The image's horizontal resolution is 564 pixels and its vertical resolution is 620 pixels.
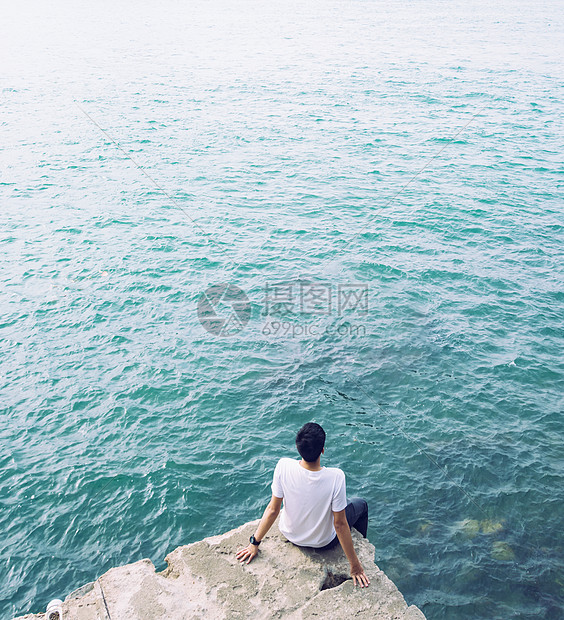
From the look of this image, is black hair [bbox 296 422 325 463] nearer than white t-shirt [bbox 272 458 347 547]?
Yes

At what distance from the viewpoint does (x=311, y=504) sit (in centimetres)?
686

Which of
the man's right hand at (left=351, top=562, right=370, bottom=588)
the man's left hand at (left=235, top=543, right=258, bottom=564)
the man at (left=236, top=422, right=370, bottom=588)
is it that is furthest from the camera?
the man's left hand at (left=235, top=543, right=258, bottom=564)

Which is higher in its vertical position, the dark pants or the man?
the man

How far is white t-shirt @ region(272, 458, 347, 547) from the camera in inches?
263

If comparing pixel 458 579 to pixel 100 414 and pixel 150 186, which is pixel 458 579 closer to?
pixel 100 414

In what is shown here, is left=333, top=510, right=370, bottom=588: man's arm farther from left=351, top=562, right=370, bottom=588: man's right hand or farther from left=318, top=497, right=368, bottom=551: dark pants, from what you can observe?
left=318, top=497, right=368, bottom=551: dark pants

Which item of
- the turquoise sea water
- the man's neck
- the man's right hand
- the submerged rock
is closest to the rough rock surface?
the man's right hand

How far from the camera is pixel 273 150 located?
96.8 ft

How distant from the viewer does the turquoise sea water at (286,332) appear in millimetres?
10109

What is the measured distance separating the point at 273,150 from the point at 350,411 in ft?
66.0

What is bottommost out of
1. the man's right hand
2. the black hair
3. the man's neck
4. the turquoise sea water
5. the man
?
the turquoise sea water

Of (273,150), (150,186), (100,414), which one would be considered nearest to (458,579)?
(100,414)

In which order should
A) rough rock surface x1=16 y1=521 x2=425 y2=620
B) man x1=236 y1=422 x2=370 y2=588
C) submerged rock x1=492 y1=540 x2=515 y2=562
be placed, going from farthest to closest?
submerged rock x1=492 y1=540 x2=515 y2=562
rough rock surface x1=16 y1=521 x2=425 y2=620
man x1=236 y1=422 x2=370 y2=588

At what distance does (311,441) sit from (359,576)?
2123 millimetres
